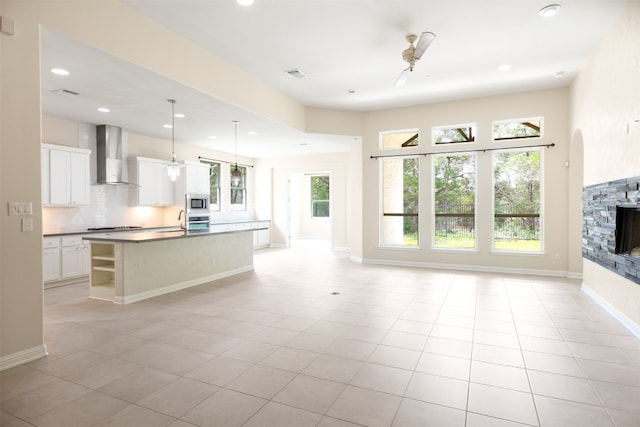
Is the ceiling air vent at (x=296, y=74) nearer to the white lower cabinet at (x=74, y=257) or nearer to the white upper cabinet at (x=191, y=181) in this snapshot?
the white upper cabinet at (x=191, y=181)

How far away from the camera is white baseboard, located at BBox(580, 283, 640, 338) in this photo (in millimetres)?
3602

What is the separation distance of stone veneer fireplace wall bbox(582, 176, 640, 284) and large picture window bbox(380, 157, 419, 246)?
125 inches

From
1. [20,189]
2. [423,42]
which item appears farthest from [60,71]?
[423,42]

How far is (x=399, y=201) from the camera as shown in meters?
7.94

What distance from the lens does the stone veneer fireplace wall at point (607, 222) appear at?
357 centimetres

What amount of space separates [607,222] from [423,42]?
3144 millimetres

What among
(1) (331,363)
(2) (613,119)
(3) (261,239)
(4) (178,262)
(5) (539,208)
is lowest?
(1) (331,363)

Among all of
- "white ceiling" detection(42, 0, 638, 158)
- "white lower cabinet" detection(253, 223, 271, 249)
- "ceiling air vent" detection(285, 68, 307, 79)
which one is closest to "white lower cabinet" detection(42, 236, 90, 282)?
"white ceiling" detection(42, 0, 638, 158)

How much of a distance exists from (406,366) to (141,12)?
457 centimetres

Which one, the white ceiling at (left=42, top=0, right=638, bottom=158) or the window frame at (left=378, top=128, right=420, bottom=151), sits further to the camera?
the window frame at (left=378, top=128, right=420, bottom=151)

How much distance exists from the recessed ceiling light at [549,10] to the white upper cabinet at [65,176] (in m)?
7.46

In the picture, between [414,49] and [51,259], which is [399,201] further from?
[51,259]

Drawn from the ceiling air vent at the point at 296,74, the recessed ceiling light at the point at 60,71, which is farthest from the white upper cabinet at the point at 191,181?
the recessed ceiling light at the point at 60,71

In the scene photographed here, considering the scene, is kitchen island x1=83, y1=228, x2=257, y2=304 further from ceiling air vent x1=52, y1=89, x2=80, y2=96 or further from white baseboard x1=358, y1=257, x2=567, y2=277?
white baseboard x1=358, y1=257, x2=567, y2=277
